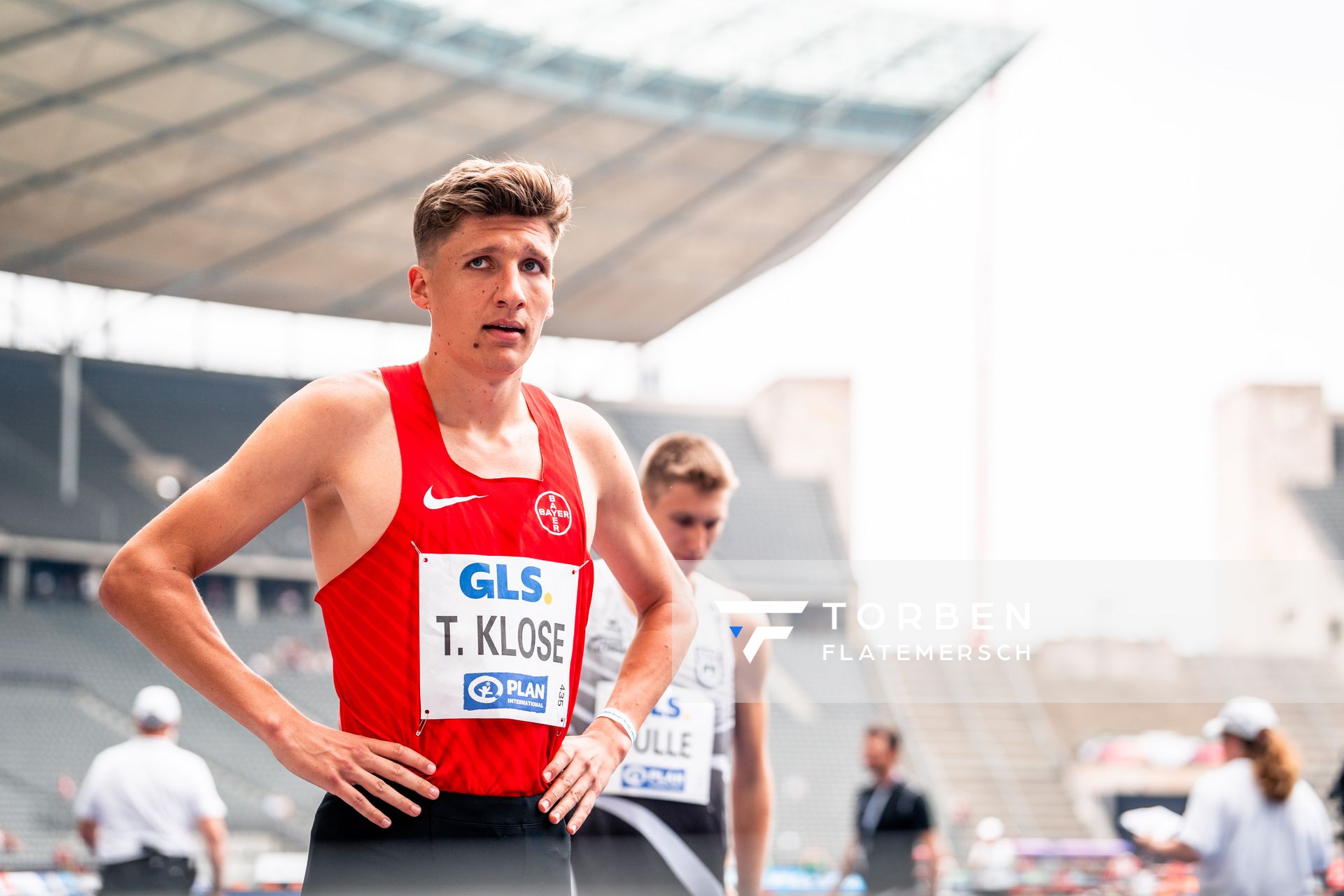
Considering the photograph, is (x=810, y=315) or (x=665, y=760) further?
(x=810, y=315)

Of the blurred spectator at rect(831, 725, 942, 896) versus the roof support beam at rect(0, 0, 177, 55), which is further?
the roof support beam at rect(0, 0, 177, 55)

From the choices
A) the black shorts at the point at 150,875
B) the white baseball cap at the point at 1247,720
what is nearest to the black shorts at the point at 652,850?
the white baseball cap at the point at 1247,720

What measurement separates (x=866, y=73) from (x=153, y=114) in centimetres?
690

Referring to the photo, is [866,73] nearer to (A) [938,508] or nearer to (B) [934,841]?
(A) [938,508]

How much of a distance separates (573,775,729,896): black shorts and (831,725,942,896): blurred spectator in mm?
2147

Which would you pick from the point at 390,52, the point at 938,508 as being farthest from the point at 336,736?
the point at 390,52

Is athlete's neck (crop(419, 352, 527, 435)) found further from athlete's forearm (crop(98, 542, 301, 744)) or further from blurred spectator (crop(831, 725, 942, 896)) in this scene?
blurred spectator (crop(831, 725, 942, 896))

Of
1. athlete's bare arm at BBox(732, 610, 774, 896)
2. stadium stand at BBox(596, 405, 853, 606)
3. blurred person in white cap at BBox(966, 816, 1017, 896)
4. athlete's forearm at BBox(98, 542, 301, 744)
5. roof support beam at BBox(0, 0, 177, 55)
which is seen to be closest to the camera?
athlete's forearm at BBox(98, 542, 301, 744)

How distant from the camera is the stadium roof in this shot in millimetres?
11586

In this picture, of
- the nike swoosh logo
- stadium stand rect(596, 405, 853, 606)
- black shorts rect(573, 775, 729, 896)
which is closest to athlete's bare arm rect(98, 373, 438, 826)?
the nike swoosh logo

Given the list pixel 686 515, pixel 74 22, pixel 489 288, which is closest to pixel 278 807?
pixel 74 22

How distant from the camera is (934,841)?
4.53 metres

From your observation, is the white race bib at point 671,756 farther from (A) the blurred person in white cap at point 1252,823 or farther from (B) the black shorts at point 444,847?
(A) the blurred person in white cap at point 1252,823

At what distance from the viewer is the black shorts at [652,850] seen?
7.52 ft
